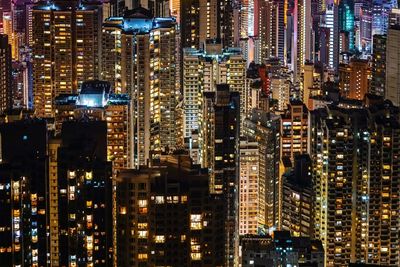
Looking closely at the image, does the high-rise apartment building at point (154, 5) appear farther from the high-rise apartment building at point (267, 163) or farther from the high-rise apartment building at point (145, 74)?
the high-rise apartment building at point (267, 163)

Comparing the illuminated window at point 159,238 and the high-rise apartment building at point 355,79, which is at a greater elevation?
the high-rise apartment building at point 355,79

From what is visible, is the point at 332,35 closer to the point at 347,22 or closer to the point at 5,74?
the point at 347,22

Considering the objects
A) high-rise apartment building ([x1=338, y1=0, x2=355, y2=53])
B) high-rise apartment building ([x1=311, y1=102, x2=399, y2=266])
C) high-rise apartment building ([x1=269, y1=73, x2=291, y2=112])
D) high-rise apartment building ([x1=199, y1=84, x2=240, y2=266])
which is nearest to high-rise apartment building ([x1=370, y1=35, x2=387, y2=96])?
high-rise apartment building ([x1=269, y1=73, x2=291, y2=112])

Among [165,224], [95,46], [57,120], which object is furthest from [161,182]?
[95,46]

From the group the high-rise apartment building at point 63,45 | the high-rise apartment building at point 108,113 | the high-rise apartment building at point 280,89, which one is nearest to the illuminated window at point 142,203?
the high-rise apartment building at point 108,113

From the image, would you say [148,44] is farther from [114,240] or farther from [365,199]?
[114,240]

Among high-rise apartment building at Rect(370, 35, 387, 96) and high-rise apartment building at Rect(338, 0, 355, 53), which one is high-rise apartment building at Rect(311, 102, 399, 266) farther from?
high-rise apartment building at Rect(338, 0, 355, 53)

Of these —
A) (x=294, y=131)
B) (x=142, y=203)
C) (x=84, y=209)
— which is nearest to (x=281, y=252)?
(x=142, y=203)
